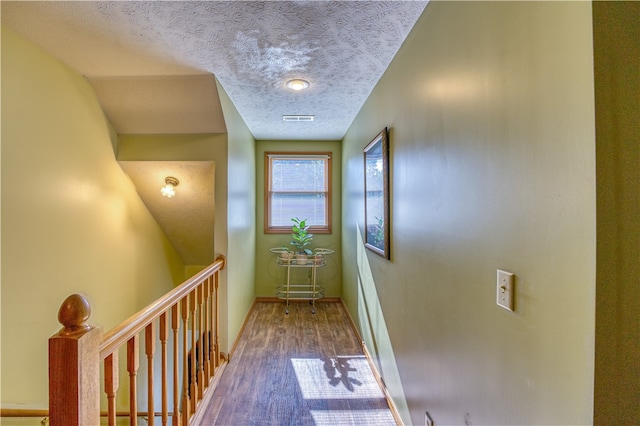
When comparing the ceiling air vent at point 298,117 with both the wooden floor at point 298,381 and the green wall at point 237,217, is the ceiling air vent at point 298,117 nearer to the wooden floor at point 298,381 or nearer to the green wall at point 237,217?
the green wall at point 237,217

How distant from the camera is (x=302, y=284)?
4.07 meters

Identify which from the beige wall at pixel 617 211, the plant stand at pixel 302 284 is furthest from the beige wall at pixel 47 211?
the beige wall at pixel 617 211

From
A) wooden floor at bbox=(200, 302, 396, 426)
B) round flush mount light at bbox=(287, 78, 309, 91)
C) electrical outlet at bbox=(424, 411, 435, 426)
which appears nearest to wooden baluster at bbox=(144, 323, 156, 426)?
wooden floor at bbox=(200, 302, 396, 426)

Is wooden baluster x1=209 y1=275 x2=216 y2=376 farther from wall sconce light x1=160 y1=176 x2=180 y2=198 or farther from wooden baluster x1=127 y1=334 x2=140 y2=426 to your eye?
wooden baluster x1=127 y1=334 x2=140 y2=426

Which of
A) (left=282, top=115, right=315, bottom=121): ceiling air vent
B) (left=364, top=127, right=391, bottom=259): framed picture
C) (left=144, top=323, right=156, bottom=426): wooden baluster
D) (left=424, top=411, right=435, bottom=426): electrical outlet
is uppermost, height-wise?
(left=282, top=115, right=315, bottom=121): ceiling air vent

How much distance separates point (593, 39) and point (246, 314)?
353cm

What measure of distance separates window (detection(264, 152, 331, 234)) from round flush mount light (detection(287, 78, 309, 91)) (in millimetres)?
1807

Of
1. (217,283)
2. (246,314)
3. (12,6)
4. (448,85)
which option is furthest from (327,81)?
(246,314)

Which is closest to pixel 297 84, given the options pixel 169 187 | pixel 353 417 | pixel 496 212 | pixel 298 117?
pixel 298 117

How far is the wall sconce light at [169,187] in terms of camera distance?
93.4 inches

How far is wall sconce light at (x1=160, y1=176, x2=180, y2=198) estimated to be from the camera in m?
2.37

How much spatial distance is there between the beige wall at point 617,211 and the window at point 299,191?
3552mm

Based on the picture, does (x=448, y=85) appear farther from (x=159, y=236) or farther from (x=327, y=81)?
(x=159, y=236)

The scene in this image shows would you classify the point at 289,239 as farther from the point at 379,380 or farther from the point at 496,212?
the point at 496,212
